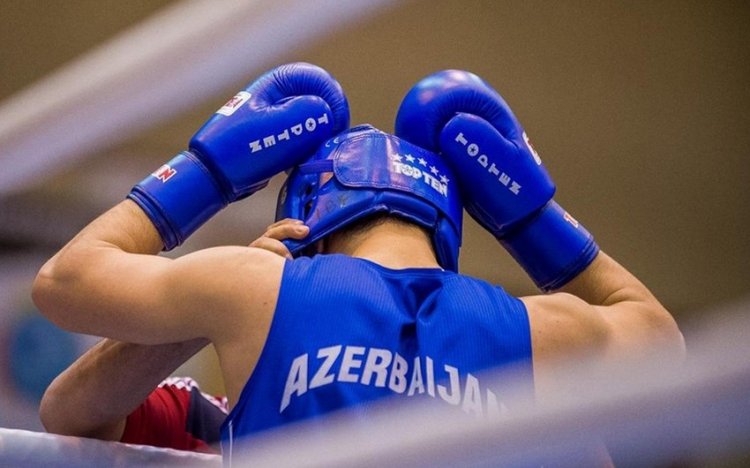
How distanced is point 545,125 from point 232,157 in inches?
124

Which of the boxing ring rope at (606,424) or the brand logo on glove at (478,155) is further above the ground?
the boxing ring rope at (606,424)

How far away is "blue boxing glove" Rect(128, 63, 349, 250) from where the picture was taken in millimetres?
1383

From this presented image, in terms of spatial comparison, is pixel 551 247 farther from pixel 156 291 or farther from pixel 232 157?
pixel 156 291

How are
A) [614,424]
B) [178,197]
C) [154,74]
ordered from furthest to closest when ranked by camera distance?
[178,197] < [154,74] < [614,424]

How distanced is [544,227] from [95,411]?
0.71 metres

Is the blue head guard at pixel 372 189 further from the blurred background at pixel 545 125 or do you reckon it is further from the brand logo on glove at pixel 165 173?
the blurred background at pixel 545 125

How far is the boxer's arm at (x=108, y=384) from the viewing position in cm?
132

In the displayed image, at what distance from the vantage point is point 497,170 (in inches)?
59.0

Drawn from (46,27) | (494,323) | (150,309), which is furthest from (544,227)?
(46,27)

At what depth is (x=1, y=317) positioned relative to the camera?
10.1 ft

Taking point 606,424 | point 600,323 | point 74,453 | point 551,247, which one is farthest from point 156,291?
point 606,424

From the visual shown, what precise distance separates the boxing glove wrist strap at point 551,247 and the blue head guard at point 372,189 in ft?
0.53

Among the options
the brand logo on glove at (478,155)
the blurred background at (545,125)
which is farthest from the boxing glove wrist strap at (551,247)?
the blurred background at (545,125)

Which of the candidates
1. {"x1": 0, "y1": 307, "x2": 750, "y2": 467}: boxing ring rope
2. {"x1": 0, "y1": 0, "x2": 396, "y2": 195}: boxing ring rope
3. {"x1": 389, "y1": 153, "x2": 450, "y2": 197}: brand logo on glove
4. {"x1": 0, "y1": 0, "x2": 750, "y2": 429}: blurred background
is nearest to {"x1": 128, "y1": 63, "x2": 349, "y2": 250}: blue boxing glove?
{"x1": 389, "y1": 153, "x2": 450, "y2": 197}: brand logo on glove
